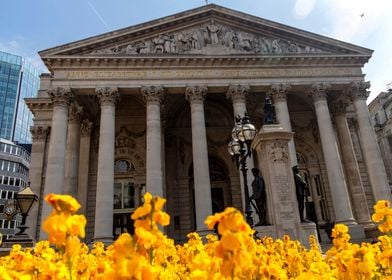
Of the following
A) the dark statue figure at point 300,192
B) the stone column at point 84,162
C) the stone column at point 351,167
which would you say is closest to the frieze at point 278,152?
the dark statue figure at point 300,192

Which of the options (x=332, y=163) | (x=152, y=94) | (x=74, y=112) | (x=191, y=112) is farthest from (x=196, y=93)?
(x=332, y=163)

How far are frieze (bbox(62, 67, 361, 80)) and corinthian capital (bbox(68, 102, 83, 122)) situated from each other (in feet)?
9.21

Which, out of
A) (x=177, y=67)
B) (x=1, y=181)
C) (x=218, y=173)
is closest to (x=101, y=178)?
(x=177, y=67)

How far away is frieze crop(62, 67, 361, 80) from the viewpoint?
2545 cm

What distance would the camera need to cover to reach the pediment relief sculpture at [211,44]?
26766 mm

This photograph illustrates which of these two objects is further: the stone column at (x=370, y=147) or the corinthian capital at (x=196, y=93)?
the corinthian capital at (x=196, y=93)

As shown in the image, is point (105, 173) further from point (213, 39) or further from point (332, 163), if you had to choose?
point (332, 163)

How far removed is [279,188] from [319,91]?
59.6 feet

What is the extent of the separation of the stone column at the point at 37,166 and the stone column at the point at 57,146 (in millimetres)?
3983

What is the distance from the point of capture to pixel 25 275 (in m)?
2.25

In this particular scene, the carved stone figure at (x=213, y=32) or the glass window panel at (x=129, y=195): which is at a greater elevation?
the carved stone figure at (x=213, y=32)

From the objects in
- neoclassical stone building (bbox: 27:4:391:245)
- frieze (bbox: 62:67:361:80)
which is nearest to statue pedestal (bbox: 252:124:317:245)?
neoclassical stone building (bbox: 27:4:391:245)

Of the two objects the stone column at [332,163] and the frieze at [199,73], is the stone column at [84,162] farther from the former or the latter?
the stone column at [332,163]

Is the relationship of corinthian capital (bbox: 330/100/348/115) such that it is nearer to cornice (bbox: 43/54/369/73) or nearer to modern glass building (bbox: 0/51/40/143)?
cornice (bbox: 43/54/369/73)
